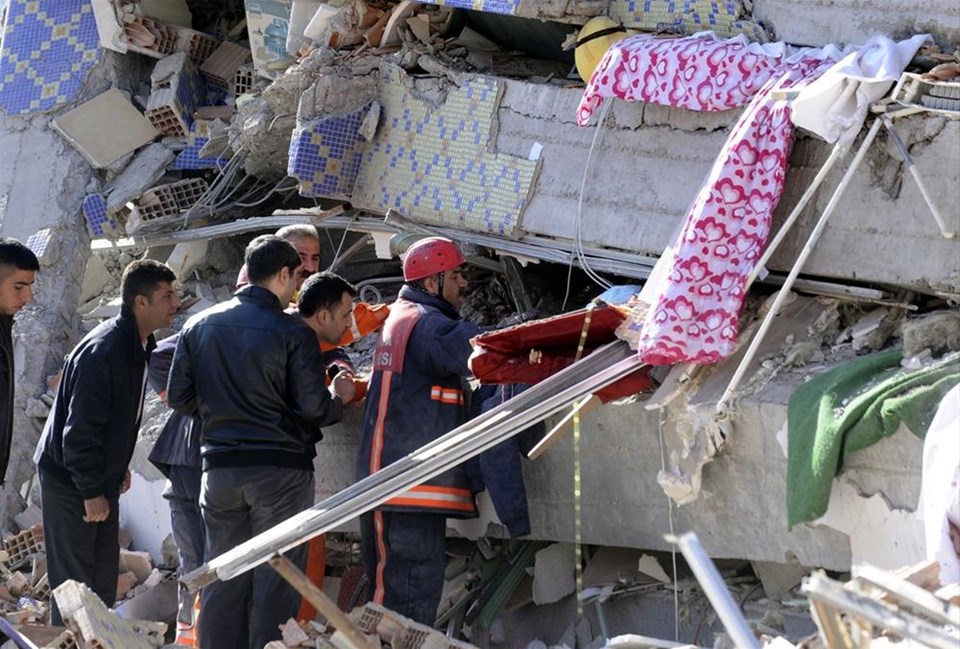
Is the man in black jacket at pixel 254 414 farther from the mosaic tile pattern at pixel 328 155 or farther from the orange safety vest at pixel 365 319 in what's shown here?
the mosaic tile pattern at pixel 328 155

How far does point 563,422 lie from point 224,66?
5324 millimetres

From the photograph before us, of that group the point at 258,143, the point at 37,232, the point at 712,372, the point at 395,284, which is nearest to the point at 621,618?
the point at 712,372

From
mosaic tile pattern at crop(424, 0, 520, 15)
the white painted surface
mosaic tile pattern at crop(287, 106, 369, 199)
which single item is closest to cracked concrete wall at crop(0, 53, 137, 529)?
the white painted surface

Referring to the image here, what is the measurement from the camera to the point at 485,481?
25.4 feet

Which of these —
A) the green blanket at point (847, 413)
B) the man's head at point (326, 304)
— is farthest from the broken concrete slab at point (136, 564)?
the green blanket at point (847, 413)

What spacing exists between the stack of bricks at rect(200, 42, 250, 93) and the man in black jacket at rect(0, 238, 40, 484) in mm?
4047

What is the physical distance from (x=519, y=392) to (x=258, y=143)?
3.39 meters

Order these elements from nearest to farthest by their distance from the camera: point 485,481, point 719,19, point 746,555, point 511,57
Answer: point 746,555, point 485,481, point 719,19, point 511,57

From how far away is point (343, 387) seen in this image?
25.9ft

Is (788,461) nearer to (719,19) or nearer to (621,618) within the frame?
(621,618)

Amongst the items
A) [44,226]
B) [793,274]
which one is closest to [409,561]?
[793,274]

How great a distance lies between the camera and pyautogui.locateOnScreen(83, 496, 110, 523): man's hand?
25.6 feet

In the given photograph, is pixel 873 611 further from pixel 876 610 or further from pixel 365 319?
pixel 365 319

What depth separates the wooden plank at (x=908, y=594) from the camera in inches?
171
